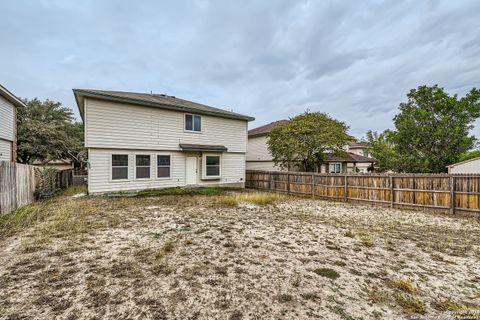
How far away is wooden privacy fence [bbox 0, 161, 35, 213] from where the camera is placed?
663cm

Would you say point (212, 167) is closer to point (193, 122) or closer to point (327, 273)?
point (193, 122)

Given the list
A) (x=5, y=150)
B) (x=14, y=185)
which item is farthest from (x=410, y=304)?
(x=5, y=150)

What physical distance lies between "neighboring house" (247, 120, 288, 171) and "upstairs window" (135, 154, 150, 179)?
11.1 meters

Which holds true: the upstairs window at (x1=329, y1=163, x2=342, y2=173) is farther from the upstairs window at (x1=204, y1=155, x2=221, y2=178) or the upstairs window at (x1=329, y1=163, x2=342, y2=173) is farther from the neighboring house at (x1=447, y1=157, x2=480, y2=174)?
the upstairs window at (x1=204, y1=155, x2=221, y2=178)

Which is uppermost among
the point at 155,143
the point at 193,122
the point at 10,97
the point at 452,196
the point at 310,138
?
the point at 10,97

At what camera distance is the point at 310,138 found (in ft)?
48.8

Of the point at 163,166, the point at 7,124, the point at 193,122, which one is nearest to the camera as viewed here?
the point at 7,124

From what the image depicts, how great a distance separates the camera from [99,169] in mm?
10820

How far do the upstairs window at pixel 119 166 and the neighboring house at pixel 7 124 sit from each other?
4974mm

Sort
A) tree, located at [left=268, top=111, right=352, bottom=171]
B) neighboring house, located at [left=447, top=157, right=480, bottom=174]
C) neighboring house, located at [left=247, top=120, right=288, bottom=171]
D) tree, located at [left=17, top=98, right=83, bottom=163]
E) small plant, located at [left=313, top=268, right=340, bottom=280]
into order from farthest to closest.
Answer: neighboring house, located at [left=247, top=120, right=288, bottom=171], tree, located at [left=17, top=98, right=83, bottom=163], tree, located at [left=268, top=111, right=352, bottom=171], neighboring house, located at [left=447, top=157, right=480, bottom=174], small plant, located at [left=313, top=268, right=340, bottom=280]

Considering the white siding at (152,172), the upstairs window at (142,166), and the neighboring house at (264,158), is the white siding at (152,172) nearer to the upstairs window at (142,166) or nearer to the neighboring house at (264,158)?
the upstairs window at (142,166)

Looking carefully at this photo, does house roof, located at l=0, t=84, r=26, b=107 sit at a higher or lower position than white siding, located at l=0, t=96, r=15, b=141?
higher

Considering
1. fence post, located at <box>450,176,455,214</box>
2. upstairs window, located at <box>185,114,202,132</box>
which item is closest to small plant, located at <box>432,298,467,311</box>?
fence post, located at <box>450,176,455,214</box>

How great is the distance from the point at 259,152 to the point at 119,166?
12.9m
